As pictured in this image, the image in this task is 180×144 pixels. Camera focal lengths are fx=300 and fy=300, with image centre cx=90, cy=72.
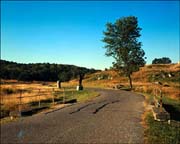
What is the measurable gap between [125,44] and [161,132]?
40.4m

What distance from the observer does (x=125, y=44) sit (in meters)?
51.5

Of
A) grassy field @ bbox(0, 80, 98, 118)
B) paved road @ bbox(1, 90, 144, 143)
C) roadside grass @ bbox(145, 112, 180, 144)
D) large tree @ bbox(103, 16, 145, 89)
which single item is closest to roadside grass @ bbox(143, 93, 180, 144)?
roadside grass @ bbox(145, 112, 180, 144)

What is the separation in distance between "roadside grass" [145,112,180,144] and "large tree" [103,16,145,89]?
36.7 meters

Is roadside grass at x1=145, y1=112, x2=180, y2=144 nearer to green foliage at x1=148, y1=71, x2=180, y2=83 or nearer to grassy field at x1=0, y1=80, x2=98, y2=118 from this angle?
grassy field at x1=0, y1=80, x2=98, y2=118

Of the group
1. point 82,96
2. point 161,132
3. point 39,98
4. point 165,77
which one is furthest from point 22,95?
point 165,77

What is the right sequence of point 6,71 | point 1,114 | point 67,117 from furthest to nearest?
1. point 6,71
2. point 1,114
3. point 67,117

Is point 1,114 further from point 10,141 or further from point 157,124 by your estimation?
point 157,124

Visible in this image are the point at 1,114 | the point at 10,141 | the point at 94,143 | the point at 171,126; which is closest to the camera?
the point at 94,143

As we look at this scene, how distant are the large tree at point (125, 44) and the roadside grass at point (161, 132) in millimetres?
36699

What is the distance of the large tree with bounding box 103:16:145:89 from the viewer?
166 ft

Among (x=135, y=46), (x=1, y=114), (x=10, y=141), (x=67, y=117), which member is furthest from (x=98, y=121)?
(x=135, y=46)

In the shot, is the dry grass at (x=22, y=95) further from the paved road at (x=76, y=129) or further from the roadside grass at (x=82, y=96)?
the paved road at (x=76, y=129)

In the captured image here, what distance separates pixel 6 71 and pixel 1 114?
99617mm

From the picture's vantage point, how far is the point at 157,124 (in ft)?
44.3
